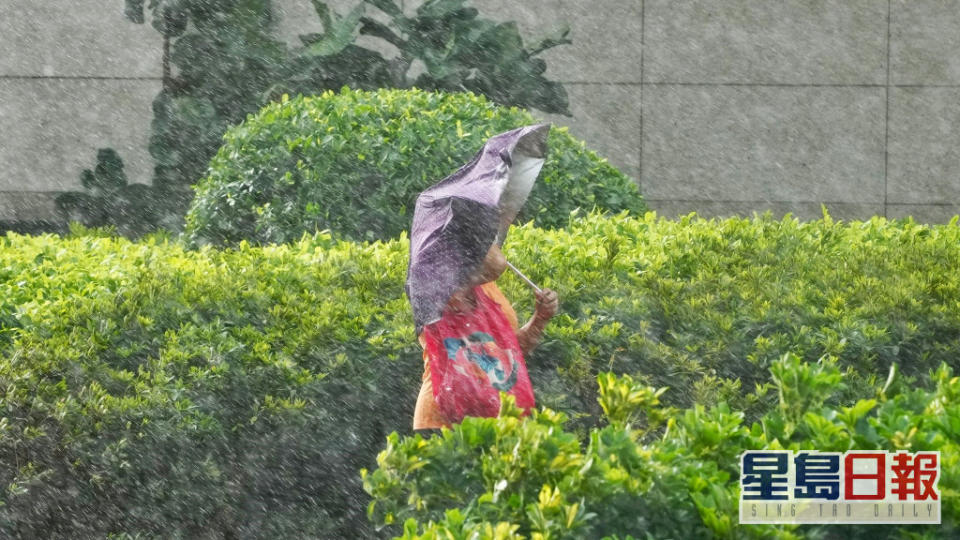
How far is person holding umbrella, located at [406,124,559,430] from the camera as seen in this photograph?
12.1ft

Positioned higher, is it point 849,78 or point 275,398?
point 275,398

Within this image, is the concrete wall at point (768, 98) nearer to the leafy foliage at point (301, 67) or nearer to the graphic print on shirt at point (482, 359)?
the leafy foliage at point (301, 67)

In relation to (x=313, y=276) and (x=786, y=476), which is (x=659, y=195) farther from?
(x=786, y=476)

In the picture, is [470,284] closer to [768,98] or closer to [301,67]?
[301,67]

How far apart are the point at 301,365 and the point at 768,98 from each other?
619cm

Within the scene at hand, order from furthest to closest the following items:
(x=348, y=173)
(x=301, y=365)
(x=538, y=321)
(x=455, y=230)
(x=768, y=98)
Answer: (x=768, y=98), (x=348, y=173), (x=301, y=365), (x=538, y=321), (x=455, y=230)

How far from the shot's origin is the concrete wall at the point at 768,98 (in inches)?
386

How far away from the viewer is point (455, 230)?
371 centimetres

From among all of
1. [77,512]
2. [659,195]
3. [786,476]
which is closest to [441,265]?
[786,476]

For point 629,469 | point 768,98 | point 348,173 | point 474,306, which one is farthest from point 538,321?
point 768,98

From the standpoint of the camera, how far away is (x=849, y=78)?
9.81m

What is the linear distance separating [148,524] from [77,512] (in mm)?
238

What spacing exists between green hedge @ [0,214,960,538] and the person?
1.33ft

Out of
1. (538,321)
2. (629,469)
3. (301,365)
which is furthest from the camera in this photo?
(301,365)
